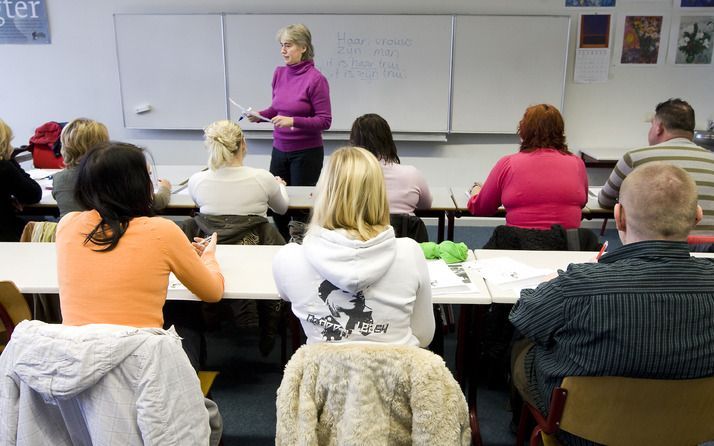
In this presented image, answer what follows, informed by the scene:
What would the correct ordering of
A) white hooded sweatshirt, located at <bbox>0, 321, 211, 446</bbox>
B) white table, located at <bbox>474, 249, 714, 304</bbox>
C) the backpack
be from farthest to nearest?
the backpack, white table, located at <bbox>474, 249, 714, 304</bbox>, white hooded sweatshirt, located at <bbox>0, 321, 211, 446</bbox>

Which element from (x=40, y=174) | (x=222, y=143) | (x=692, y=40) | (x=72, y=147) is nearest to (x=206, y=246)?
(x=222, y=143)

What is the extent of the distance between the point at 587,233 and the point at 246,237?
1525 mm

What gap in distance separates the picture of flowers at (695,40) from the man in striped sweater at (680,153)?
2.57 metres

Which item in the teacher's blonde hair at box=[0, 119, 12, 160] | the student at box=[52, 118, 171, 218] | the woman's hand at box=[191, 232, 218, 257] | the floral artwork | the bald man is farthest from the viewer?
the floral artwork

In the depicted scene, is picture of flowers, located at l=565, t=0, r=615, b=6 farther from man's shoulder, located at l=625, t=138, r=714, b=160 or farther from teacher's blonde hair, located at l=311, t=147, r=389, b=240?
teacher's blonde hair, located at l=311, t=147, r=389, b=240

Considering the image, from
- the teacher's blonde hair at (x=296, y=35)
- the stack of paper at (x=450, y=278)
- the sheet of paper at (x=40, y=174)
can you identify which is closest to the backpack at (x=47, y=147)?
the sheet of paper at (x=40, y=174)

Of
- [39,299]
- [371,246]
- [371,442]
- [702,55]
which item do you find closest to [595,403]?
[371,442]

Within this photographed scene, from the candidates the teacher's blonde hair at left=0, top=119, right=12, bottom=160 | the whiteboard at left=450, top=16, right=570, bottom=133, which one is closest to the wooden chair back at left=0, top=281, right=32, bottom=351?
the teacher's blonde hair at left=0, top=119, right=12, bottom=160

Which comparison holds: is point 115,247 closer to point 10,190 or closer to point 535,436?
point 535,436

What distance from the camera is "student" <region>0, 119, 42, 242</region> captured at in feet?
9.03

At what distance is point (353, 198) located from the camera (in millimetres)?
1480

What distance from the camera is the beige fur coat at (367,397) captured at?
49.8 inches

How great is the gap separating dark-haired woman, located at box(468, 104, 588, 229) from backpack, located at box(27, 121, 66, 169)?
3.51 m

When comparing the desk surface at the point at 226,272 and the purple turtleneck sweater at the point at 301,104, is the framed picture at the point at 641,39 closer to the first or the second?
the purple turtleneck sweater at the point at 301,104
